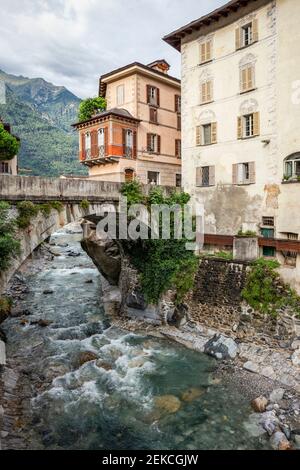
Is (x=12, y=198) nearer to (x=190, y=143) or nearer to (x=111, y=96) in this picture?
(x=190, y=143)

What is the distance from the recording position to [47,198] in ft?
40.9

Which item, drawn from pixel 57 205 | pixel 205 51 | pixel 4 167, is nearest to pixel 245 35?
pixel 205 51

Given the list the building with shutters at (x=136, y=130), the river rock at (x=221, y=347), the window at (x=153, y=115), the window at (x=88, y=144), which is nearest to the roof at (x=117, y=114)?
the building with shutters at (x=136, y=130)

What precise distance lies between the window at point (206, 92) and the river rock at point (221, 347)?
13.6 metres

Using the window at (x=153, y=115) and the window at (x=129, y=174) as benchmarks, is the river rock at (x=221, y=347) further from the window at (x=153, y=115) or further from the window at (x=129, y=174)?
the window at (x=153, y=115)

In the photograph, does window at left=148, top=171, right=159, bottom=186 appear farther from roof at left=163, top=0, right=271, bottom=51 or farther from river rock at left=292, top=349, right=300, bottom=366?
river rock at left=292, top=349, right=300, bottom=366

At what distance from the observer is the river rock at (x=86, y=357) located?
13.5 meters

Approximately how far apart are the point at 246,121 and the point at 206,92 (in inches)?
132

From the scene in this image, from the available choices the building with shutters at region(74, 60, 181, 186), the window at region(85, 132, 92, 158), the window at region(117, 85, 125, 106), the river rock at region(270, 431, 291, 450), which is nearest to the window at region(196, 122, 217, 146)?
the building with shutters at region(74, 60, 181, 186)

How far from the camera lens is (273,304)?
1377cm

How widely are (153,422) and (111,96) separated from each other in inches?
846

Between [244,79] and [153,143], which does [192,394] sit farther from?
[153,143]

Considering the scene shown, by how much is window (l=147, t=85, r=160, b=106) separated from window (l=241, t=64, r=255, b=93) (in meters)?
7.60
